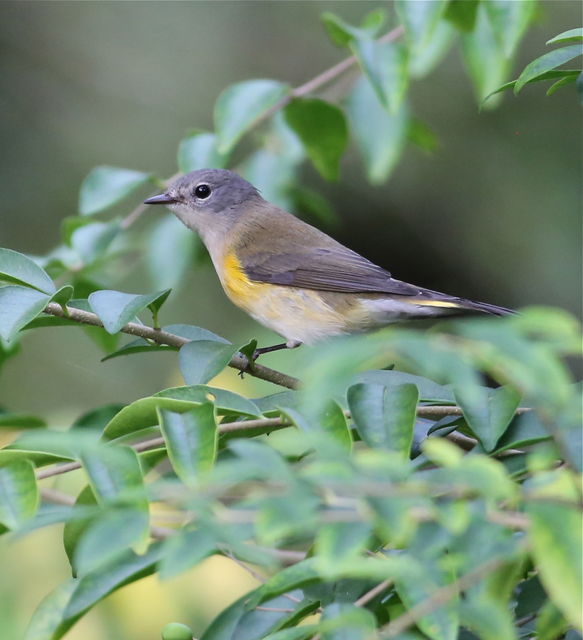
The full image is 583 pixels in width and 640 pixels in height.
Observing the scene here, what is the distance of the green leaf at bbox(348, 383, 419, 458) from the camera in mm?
1706

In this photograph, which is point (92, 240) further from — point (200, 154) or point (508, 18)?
point (508, 18)

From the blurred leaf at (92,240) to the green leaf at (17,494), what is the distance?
162 cm

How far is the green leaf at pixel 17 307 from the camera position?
2020 mm

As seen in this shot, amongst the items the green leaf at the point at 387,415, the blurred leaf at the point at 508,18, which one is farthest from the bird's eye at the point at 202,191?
the green leaf at the point at 387,415

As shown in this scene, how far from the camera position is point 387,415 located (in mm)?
1745

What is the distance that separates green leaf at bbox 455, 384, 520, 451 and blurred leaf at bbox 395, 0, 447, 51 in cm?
115

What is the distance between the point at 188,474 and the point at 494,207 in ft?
18.0

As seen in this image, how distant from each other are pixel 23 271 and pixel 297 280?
1872mm

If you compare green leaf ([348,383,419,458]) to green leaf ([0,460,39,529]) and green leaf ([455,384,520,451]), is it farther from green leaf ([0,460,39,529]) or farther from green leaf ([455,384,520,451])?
A: green leaf ([0,460,39,529])

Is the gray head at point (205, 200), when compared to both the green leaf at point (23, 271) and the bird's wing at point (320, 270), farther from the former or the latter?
the green leaf at point (23, 271)

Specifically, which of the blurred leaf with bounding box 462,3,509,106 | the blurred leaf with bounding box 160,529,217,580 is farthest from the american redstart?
the blurred leaf with bounding box 160,529,217,580

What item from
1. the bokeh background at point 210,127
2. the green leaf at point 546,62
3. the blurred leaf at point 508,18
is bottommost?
the bokeh background at point 210,127

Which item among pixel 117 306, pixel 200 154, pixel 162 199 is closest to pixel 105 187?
pixel 200 154

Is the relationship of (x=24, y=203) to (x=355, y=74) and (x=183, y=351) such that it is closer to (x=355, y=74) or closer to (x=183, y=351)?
(x=355, y=74)
